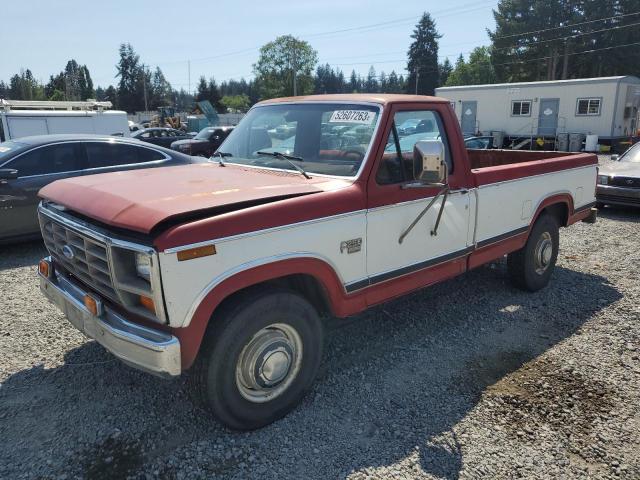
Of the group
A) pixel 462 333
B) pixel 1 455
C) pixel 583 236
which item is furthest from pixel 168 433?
pixel 583 236

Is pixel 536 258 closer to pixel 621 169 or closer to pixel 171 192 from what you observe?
pixel 171 192

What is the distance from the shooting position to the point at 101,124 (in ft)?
45.3

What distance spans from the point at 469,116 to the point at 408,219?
2573 cm

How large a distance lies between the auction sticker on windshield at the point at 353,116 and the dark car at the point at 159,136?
18322 mm

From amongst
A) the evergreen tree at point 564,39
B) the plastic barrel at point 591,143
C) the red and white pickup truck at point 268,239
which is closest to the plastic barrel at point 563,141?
the plastic barrel at point 591,143

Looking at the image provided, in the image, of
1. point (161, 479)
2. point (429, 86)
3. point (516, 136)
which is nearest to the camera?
point (161, 479)

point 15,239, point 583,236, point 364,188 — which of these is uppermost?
point 364,188

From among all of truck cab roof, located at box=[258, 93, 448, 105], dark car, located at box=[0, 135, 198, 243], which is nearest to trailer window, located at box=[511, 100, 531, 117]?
dark car, located at box=[0, 135, 198, 243]

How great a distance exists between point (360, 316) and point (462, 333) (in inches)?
38.3

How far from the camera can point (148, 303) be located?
2723mm

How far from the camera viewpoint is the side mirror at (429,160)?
3193 millimetres

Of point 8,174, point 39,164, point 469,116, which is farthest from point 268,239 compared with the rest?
point 469,116

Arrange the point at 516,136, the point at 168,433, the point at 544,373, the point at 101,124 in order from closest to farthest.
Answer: the point at 168,433, the point at 544,373, the point at 101,124, the point at 516,136

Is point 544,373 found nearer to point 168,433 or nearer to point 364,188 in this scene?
point 364,188
